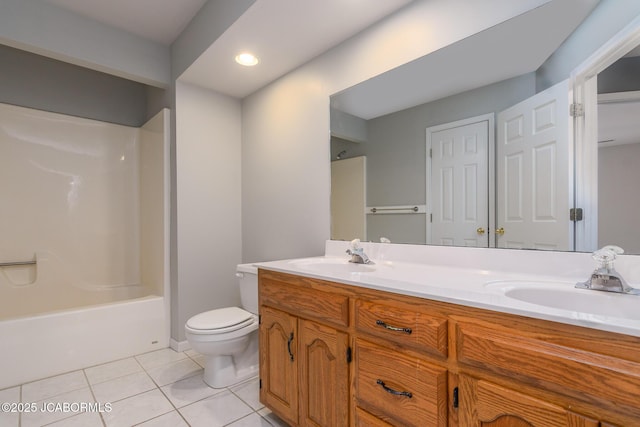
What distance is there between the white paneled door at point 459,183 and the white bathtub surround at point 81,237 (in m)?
2.18

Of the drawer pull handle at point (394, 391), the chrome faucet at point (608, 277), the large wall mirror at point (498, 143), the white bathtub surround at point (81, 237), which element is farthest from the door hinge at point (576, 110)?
the white bathtub surround at point (81, 237)

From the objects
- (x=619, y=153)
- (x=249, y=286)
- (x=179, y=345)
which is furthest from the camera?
(x=179, y=345)

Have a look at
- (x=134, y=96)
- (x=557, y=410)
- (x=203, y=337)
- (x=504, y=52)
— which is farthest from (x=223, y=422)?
(x=134, y=96)

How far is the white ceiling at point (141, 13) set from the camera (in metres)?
2.08

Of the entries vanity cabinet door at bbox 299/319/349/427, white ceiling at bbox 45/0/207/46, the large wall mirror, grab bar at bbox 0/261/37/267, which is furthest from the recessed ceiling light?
grab bar at bbox 0/261/37/267

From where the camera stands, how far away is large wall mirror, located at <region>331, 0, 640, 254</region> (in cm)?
110

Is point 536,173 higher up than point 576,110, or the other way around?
point 576,110

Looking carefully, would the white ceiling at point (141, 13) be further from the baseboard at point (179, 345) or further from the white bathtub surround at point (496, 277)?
the baseboard at point (179, 345)

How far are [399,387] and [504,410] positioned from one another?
1.06 ft

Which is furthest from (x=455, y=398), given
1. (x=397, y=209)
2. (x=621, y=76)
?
(x=621, y=76)

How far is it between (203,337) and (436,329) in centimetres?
143

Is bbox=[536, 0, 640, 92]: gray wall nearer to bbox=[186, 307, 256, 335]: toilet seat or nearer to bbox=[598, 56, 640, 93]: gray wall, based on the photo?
bbox=[598, 56, 640, 93]: gray wall

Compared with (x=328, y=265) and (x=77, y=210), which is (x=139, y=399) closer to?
(x=328, y=265)

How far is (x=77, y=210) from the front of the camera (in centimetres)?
291
